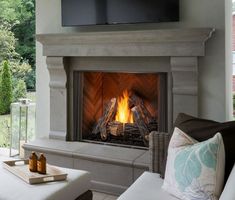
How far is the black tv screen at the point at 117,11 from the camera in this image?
293cm

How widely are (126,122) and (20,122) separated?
1.29 m

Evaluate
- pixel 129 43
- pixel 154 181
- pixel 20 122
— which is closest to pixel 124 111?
pixel 129 43

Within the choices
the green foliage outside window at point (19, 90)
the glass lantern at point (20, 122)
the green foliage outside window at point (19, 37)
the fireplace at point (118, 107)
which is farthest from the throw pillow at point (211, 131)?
the green foliage outside window at point (19, 37)

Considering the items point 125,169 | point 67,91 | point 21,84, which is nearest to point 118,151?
point 125,169

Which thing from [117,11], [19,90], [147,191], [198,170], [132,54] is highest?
[117,11]

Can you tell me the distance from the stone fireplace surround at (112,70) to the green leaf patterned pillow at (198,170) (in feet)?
3.16

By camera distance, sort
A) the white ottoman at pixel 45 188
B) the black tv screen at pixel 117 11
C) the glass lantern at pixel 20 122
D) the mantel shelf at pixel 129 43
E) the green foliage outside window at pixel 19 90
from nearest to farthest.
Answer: the white ottoman at pixel 45 188
the mantel shelf at pixel 129 43
the black tv screen at pixel 117 11
the glass lantern at pixel 20 122
the green foliage outside window at pixel 19 90

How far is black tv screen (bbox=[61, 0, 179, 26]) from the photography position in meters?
2.93

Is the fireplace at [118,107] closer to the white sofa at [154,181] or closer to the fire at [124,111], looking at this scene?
the fire at [124,111]

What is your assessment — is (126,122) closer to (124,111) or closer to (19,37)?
(124,111)

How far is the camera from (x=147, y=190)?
75.7 inches

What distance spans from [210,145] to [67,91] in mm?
2056

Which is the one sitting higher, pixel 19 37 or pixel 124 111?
pixel 19 37

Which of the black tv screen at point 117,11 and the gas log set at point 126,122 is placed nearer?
the black tv screen at point 117,11
